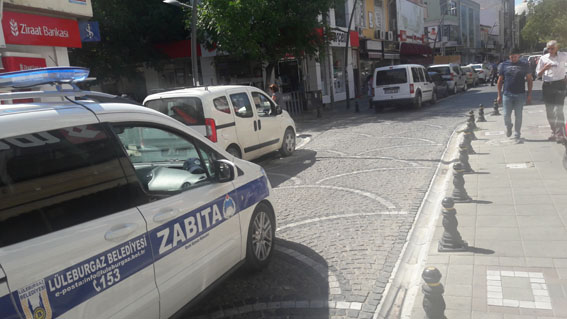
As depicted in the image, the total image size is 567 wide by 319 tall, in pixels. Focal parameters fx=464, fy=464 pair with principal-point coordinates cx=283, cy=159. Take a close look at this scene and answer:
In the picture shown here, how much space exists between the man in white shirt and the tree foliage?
17.6 meters

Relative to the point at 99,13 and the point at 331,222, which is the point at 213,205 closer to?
the point at 331,222

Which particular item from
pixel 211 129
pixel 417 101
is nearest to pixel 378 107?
pixel 417 101

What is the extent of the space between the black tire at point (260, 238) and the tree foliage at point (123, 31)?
20.0m

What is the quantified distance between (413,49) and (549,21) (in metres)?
28.3

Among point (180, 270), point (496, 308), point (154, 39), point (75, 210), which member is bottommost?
point (496, 308)

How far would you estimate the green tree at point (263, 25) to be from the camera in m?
17.9

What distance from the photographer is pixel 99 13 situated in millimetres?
22266

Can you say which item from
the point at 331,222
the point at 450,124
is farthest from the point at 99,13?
the point at 331,222

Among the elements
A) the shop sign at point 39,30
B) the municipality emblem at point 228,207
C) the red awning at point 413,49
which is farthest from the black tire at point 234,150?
the red awning at point 413,49

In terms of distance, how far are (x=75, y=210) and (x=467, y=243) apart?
3.72 m

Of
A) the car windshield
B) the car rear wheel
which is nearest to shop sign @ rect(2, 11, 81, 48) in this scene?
the car rear wheel

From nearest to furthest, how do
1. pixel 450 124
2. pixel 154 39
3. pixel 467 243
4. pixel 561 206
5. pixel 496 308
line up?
1. pixel 496 308
2. pixel 467 243
3. pixel 561 206
4. pixel 450 124
5. pixel 154 39

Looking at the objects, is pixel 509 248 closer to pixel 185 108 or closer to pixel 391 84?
pixel 185 108

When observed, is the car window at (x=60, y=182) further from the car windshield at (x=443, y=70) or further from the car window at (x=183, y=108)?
the car windshield at (x=443, y=70)
